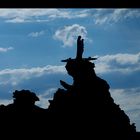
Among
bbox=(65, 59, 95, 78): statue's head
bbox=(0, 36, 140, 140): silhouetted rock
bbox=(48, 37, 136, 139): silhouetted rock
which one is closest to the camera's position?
bbox=(0, 36, 140, 140): silhouetted rock

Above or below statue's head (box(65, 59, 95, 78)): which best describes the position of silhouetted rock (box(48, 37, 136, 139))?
below

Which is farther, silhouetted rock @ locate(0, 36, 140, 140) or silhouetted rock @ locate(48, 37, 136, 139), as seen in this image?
silhouetted rock @ locate(48, 37, 136, 139)

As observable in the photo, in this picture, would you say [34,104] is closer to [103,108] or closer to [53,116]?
[53,116]

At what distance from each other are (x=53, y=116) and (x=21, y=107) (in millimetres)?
2321

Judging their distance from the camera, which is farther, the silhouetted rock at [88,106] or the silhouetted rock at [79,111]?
the silhouetted rock at [88,106]

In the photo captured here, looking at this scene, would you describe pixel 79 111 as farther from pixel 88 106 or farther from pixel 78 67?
pixel 78 67

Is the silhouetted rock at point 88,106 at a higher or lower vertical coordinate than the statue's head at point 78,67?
lower

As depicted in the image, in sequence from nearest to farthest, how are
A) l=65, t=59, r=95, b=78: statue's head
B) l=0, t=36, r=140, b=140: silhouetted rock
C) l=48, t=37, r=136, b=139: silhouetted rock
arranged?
1. l=0, t=36, r=140, b=140: silhouetted rock
2. l=48, t=37, r=136, b=139: silhouetted rock
3. l=65, t=59, r=95, b=78: statue's head

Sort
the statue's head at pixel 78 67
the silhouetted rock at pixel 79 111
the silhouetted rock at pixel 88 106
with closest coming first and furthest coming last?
the silhouetted rock at pixel 79 111, the silhouetted rock at pixel 88 106, the statue's head at pixel 78 67

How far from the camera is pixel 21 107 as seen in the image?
1742 centimetres

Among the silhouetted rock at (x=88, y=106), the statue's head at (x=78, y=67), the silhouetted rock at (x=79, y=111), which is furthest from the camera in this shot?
the statue's head at (x=78, y=67)

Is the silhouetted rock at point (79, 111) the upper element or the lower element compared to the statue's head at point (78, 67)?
lower

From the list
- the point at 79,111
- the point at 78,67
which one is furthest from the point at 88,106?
the point at 78,67
